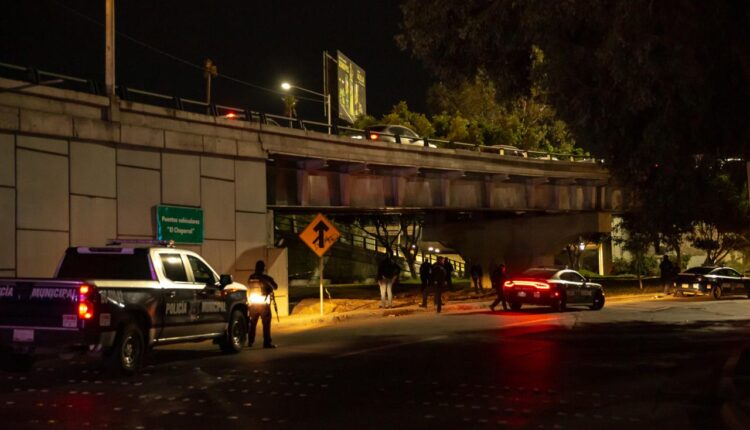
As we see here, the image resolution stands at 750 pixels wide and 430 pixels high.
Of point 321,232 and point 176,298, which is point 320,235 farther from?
point 176,298

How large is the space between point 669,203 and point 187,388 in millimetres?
8574

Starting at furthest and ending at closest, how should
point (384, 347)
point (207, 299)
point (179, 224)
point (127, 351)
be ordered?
point (179, 224)
point (384, 347)
point (207, 299)
point (127, 351)

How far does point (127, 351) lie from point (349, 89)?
49492 millimetres

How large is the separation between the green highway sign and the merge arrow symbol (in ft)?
11.1

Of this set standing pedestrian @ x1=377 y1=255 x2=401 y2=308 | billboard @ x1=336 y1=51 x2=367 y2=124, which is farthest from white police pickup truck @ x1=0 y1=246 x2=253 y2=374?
billboard @ x1=336 y1=51 x2=367 y2=124

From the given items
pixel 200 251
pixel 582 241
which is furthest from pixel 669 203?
pixel 582 241

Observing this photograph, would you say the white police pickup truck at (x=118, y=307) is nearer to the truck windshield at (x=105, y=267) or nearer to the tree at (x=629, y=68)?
the truck windshield at (x=105, y=267)

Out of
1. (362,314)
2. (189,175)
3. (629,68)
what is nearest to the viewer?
(629,68)

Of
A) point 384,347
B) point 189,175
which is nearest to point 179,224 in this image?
point 189,175

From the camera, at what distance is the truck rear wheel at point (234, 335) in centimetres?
1540

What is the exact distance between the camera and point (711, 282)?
35.0 metres

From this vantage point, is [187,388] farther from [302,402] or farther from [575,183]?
[575,183]

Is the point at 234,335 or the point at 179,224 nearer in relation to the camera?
the point at 234,335

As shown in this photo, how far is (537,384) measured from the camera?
450 inches
